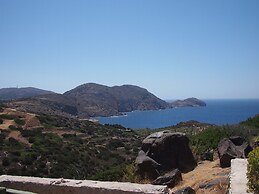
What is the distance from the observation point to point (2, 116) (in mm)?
41656

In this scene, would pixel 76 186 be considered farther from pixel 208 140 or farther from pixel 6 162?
pixel 6 162

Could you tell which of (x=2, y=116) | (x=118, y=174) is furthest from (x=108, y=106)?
(x=118, y=174)

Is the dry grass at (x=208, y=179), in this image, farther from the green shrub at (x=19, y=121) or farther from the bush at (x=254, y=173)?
the green shrub at (x=19, y=121)

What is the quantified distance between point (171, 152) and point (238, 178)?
499cm

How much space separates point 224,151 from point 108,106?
561 ft

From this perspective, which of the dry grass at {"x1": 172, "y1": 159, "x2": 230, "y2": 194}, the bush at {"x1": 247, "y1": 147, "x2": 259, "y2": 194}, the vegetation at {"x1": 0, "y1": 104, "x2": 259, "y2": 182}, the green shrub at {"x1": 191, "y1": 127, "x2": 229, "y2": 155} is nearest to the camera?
the bush at {"x1": 247, "y1": 147, "x2": 259, "y2": 194}

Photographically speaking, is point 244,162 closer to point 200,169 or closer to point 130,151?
point 200,169

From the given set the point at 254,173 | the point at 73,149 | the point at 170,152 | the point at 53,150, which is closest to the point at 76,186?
the point at 254,173

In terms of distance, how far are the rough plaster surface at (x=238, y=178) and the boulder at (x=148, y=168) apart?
3.14m

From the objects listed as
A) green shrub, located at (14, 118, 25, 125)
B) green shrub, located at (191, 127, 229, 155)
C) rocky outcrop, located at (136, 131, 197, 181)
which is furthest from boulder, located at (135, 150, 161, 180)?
green shrub, located at (14, 118, 25, 125)

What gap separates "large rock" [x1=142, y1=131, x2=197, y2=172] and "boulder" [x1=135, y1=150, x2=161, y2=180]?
0.59 m

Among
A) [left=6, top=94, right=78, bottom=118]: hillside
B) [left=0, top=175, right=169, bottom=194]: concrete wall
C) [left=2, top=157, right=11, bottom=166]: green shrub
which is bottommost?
[left=2, top=157, right=11, bottom=166]: green shrub

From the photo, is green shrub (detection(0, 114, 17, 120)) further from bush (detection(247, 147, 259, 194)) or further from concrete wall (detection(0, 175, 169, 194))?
bush (detection(247, 147, 259, 194))

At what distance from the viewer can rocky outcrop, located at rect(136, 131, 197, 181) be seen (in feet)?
41.8
